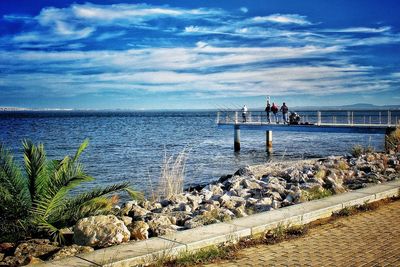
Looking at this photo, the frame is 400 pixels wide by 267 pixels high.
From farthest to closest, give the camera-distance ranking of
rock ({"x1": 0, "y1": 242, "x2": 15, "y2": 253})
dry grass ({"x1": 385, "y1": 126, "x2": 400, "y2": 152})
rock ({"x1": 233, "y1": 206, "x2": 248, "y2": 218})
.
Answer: dry grass ({"x1": 385, "y1": 126, "x2": 400, "y2": 152})
rock ({"x1": 233, "y1": 206, "x2": 248, "y2": 218})
rock ({"x1": 0, "y1": 242, "x2": 15, "y2": 253})

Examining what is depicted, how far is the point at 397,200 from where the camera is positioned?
31.7 ft

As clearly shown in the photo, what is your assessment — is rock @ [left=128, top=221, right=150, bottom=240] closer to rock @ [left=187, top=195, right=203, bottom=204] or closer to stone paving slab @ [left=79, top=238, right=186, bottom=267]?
stone paving slab @ [left=79, top=238, right=186, bottom=267]

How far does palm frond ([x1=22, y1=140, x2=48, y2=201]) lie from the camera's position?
7629mm

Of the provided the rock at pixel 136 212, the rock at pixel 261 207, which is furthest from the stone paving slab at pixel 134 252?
the rock at pixel 261 207

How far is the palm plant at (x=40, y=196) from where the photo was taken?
7.32m

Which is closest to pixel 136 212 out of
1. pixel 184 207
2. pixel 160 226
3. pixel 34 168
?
pixel 184 207

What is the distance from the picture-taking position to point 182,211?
9.45 meters

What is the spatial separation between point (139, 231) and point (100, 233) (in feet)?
2.22

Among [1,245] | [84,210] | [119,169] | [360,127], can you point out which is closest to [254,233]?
[84,210]

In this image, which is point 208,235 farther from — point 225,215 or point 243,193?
point 243,193

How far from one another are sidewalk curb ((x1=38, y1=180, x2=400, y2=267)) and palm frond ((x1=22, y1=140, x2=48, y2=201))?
2350mm

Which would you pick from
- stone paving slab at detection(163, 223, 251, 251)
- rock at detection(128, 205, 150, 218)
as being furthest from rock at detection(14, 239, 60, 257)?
rock at detection(128, 205, 150, 218)

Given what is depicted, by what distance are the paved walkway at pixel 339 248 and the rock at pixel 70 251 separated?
1.69 metres

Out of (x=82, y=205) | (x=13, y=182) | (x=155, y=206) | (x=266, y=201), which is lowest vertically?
(x=155, y=206)
